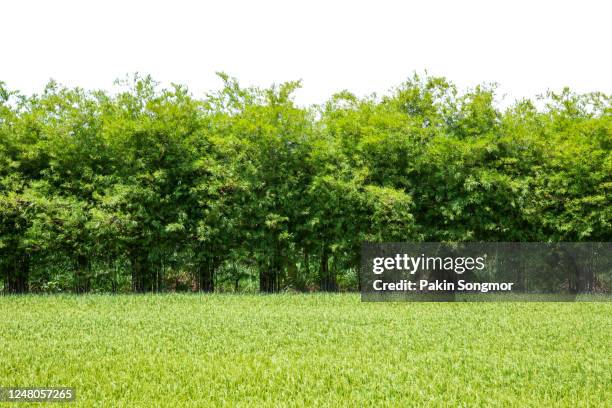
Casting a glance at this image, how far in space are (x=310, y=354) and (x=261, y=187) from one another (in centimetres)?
924

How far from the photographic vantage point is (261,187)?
16.9m

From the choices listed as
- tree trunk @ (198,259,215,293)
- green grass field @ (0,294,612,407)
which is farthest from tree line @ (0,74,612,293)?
green grass field @ (0,294,612,407)

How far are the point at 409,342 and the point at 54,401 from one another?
196 inches

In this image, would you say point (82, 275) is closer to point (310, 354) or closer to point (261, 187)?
point (261, 187)

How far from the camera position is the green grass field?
6000 mm

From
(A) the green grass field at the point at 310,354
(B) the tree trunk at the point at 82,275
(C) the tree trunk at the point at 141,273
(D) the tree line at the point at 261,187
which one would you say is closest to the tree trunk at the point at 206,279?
(D) the tree line at the point at 261,187

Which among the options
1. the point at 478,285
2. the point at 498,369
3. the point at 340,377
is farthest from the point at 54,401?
the point at 478,285

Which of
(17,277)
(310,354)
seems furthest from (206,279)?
(310,354)

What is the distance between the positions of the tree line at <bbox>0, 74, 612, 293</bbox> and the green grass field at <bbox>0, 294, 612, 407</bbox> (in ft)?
10.9

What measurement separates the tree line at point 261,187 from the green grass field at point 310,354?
3.33 metres

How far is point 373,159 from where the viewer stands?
56.1 feet

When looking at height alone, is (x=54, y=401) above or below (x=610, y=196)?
below

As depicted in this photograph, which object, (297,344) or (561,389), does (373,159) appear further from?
(561,389)

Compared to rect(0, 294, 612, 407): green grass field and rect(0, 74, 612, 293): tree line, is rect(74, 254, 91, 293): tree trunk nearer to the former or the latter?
rect(0, 74, 612, 293): tree line
